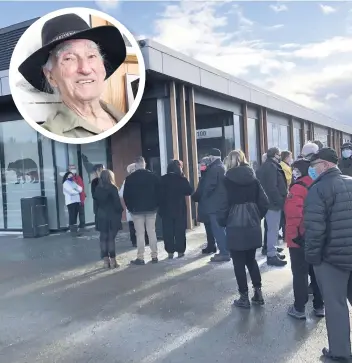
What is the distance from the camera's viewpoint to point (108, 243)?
733 centimetres

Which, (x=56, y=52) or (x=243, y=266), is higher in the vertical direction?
(x=56, y=52)

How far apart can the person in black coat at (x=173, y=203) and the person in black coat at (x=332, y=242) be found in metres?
3.89

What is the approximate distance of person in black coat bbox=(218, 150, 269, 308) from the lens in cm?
499

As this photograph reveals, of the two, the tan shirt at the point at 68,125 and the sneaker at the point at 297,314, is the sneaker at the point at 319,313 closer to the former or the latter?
the sneaker at the point at 297,314

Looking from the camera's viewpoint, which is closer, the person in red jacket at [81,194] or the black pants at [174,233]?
the black pants at [174,233]

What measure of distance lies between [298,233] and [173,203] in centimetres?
332

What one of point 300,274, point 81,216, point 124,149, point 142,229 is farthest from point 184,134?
point 300,274

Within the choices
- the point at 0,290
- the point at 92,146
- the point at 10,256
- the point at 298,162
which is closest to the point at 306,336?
the point at 298,162

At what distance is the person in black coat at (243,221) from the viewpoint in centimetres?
499

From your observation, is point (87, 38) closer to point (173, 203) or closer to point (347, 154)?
point (173, 203)

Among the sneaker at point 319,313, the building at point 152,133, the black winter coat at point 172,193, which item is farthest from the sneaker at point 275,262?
the building at point 152,133

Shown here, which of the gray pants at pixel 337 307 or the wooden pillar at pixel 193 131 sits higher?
the wooden pillar at pixel 193 131

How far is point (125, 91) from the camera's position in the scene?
364 centimetres

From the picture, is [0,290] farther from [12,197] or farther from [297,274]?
[12,197]
